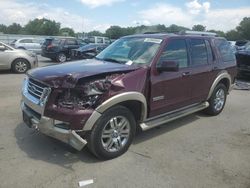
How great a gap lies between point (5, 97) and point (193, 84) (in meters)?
5.12

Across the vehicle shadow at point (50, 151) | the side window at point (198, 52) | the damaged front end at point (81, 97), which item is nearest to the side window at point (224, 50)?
the side window at point (198, 52)

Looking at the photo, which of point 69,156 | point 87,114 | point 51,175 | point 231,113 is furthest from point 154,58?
point 231,113

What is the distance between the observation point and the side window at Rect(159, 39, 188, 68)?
5.23 m

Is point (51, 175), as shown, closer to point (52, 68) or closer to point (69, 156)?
point (69, 156)

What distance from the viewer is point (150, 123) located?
5.04 meters

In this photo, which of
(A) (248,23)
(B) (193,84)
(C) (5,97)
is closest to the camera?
(B) (193,84)

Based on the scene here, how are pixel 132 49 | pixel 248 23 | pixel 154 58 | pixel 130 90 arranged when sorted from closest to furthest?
1. pixel 130 90
2. pixel 154 58
3. pixel 132 49
4. pixel 248 23

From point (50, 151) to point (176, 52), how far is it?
9.19 feet

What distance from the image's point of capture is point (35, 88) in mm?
4492

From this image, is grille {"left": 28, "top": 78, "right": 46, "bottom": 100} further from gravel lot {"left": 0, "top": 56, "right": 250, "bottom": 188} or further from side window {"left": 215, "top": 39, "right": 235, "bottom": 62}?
side window {"left": 215, "top": 39, "right": 235, "bottom": 62}

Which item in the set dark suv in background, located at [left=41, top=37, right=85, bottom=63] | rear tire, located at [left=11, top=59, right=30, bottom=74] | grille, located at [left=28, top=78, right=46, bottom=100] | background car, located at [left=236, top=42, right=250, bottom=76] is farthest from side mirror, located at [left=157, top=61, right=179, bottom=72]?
dark suv in background, located at [left=41, top=37, right=85, bottom=63]

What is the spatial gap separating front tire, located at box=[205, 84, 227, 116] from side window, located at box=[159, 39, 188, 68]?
5.12 ft

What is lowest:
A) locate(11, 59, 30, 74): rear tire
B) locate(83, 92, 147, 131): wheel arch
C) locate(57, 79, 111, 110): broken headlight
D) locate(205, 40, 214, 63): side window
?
locate(11, 59, 30, 74): rear tire

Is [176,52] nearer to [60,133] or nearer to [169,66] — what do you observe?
[169,66]
